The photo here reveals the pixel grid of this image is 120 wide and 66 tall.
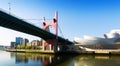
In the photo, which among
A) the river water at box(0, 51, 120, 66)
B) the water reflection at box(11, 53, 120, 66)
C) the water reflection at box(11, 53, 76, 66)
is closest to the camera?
the water reflection at box(11, 53, 120, 66)

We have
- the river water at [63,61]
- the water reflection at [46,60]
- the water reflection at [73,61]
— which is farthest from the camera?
the water reflection at [46,60]

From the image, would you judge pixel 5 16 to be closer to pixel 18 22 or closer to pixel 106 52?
pixel 18 22

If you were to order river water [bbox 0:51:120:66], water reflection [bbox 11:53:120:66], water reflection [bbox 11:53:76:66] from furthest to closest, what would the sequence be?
water reflection [bbox 11:53:76:66] → river water [bbox 0:51:120:66] → water reflection [bbox 11:53:120:66]

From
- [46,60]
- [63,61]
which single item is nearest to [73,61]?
[63,61]

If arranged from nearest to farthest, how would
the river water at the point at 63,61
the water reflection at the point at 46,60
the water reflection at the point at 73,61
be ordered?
the water reflection at the point at 73,61 < the river water at the point at 63,61 < the water reflection at the point at 46,60

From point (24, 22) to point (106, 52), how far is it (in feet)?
107

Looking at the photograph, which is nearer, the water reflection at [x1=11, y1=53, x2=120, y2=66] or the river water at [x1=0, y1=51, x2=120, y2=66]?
the water reflection at [x1=11, y1=53, x2=120, y2=66]

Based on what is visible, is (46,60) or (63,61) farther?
(46,60)

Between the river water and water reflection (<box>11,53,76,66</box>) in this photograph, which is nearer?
the river water

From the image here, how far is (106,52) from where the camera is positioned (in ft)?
212

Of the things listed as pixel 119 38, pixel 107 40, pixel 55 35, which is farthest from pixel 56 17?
pixel 119 38

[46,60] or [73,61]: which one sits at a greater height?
[46,60]

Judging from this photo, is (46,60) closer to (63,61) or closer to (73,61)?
(63,61)

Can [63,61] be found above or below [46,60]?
below
